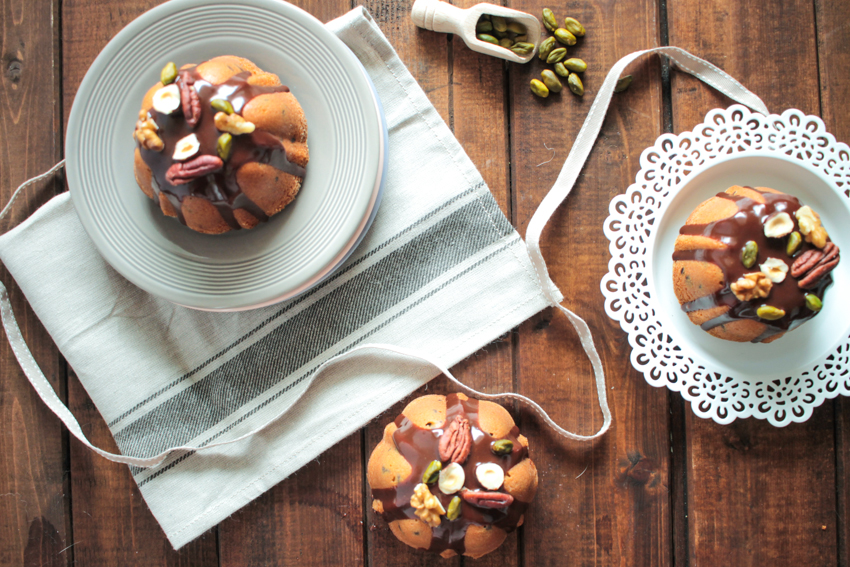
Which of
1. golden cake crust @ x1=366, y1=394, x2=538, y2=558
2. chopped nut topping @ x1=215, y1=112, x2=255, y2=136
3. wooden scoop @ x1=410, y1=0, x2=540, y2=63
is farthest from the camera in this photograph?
wooden scoop @ x1=410, y1=0, x2=540, y2=63

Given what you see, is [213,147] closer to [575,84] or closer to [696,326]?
[575,84]

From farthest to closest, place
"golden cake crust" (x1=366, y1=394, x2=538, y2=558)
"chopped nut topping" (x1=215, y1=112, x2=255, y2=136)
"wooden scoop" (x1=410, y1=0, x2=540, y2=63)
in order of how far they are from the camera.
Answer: "wooden scoop" (x1=410, y1=0, x2=540, y2=63)
"golden cake crust" (x1=366, y1=394, x2=538, y2=558)
"chopped nut topping" (x1=215, y1=112, x2=255, y2=136)

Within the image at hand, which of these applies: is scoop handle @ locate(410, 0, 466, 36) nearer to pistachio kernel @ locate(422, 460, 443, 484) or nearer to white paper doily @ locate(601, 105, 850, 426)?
white paper doily @ locate(601, 105, 850, 426)

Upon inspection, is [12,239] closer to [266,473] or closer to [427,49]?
[266,473]

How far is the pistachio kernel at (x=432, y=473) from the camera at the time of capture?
104 centimetres

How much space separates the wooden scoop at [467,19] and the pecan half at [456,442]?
0.88 m

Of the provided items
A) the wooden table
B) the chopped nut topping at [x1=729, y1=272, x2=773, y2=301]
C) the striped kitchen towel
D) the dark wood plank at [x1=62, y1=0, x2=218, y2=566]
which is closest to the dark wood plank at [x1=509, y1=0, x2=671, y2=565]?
the wooden table

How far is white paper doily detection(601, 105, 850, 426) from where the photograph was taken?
3.84 ft

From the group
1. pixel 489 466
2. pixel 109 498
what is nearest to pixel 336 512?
pixel 489 466

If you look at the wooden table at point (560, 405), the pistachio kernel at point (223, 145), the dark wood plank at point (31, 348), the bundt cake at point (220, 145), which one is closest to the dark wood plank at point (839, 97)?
the wooden table at point (560, 405)

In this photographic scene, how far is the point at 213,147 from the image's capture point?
1.00m

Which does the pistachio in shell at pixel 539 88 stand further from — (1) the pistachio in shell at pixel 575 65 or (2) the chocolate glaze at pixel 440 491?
(2) the chocolate glaze at pixel 440 491

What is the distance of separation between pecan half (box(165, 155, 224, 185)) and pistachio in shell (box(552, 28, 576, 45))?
86 centimetres

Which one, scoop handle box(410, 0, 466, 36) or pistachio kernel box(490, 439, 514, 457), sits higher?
scoop handle box(410, 0, 466, 36)
